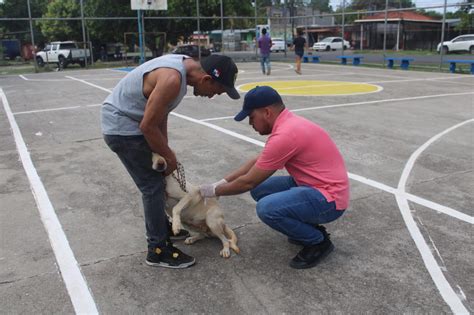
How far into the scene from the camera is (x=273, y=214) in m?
3.26

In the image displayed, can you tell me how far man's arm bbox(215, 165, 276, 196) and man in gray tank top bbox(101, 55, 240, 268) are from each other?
1.33ft

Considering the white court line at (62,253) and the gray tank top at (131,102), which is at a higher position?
the gray tank top at (131,102)

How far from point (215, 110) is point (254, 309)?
7737mm

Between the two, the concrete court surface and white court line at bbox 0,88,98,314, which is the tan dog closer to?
the concrete court surface

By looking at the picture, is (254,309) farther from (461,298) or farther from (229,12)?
(229,12)

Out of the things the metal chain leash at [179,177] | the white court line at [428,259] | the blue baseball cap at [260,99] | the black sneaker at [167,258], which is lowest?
the white court line at [428,259]

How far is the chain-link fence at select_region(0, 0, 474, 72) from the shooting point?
89.1 feet

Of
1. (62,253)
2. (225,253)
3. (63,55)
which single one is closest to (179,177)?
(225,253)

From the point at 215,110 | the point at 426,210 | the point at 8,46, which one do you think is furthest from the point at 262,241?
the point at 8,46

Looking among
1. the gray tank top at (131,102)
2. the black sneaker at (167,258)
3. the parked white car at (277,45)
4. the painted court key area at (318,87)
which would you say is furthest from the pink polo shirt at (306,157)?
the parked white car at (277,45)

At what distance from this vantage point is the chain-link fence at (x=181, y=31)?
27156 mm

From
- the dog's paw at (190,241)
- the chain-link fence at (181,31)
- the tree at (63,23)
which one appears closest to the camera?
the dog's paw at (190,241)

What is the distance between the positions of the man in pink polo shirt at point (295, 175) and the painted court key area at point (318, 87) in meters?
9.44

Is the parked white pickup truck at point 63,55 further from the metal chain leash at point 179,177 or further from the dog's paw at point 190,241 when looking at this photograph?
the metal chain leash at point 179,177
